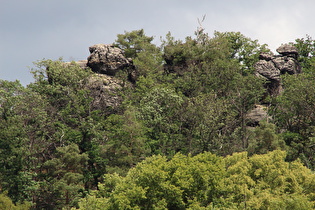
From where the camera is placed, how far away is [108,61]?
2864 inches

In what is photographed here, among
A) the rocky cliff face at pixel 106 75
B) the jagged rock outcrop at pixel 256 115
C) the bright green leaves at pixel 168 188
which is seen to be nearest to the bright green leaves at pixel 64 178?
the bright green leaves at pixel 168 188

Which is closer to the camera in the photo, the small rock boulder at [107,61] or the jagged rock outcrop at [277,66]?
the jagged rock outcrop at [277,66]

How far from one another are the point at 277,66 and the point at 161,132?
2752 cm

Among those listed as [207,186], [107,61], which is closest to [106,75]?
[107,61]

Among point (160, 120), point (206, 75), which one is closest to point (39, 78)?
point (160, 120)

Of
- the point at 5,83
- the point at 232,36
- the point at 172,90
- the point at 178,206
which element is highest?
the point at 232,36

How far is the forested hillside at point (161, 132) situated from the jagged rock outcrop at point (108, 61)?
0.64 feet

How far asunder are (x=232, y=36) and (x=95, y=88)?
1280 inches

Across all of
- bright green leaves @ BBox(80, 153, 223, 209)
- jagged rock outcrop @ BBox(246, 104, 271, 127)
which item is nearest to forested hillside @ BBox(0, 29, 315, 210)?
bright green leaves @ BBox(80, 153, 223, 209)

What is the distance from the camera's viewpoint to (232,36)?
83125 millimetres

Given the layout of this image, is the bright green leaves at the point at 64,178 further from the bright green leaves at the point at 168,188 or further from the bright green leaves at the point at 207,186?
the bright green leaves at the point at 168,188

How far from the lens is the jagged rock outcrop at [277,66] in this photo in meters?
69.9

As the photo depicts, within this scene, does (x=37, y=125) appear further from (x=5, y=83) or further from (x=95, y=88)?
(x=95, y=88)

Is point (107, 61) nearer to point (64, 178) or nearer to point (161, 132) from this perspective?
point (161, 132)
